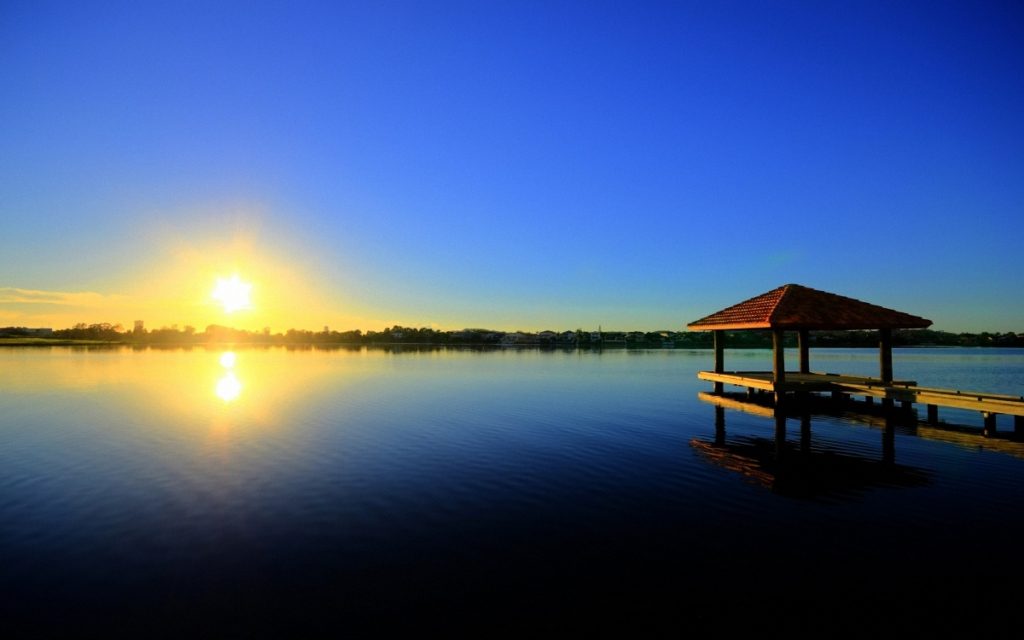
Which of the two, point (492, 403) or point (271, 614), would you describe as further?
point (492, 403)

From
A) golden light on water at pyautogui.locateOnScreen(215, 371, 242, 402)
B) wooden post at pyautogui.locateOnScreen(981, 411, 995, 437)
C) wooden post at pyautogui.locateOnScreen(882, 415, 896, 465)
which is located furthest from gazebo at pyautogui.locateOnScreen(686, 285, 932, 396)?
golden light on water at pyautogui.locateOnScreen(215, 371, 242, 402)

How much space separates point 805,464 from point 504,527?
1056 centimetres

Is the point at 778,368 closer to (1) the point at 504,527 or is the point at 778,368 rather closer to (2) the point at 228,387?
(1) the point at 504,527

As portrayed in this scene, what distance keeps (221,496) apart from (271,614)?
6.95m

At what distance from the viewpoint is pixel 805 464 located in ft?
52.6

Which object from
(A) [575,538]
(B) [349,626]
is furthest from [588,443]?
(B) [349,626]

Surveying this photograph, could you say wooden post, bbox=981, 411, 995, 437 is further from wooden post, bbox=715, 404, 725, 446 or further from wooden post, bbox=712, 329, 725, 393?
wooden post, bbox=712, 329, 725, 393

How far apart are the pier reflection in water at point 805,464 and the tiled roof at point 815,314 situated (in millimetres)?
5382

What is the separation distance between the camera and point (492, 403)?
31.0 metres

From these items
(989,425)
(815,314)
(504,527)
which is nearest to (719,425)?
(815,314)

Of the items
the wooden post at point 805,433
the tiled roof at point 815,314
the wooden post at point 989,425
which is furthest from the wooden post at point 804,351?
the wooden post at point 989,425

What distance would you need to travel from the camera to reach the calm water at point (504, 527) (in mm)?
7336

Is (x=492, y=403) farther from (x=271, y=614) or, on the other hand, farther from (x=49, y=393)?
(x=49, y=393)

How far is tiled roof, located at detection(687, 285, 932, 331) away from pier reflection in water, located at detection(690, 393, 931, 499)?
5.38 meters
